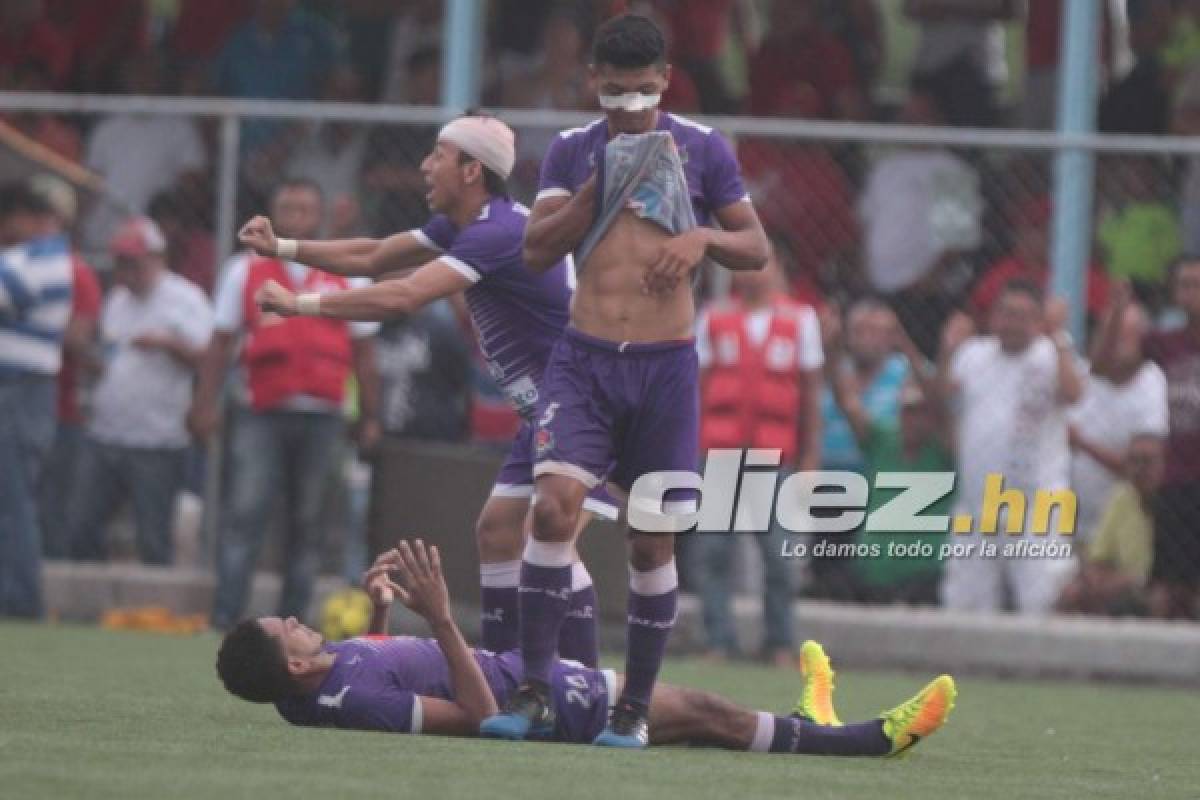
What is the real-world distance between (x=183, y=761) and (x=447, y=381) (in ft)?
27.6

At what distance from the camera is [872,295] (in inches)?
638

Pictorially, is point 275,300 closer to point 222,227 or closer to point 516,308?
point 516,308

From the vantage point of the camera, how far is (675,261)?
31.1ft

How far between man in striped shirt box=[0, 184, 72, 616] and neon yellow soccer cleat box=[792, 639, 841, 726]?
23.3ft

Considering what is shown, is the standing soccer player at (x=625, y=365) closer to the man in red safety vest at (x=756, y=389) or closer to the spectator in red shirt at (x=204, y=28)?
the man in red safety vest at (x=756, y=389)

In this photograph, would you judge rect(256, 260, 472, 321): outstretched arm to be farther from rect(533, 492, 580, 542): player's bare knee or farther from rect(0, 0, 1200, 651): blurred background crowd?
rect(0, 0, 1200, 651): blurred background crowd

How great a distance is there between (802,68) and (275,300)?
9.45m

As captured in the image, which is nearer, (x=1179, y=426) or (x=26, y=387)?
(x=1179, y=426)

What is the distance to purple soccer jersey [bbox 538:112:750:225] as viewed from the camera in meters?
9.76

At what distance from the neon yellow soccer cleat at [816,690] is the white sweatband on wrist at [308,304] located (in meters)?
2.06

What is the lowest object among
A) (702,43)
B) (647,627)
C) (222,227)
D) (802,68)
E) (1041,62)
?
(647,627)

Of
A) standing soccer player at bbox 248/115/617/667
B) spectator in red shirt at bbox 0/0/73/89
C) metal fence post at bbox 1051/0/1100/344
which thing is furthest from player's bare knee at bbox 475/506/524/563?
spectator in red shirt at bbox 0/0/73/89

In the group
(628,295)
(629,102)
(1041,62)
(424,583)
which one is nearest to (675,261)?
(628,295)

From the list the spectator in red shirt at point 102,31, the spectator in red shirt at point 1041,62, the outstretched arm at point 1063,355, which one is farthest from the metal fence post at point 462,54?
the outstretched arm at point 1063,355
